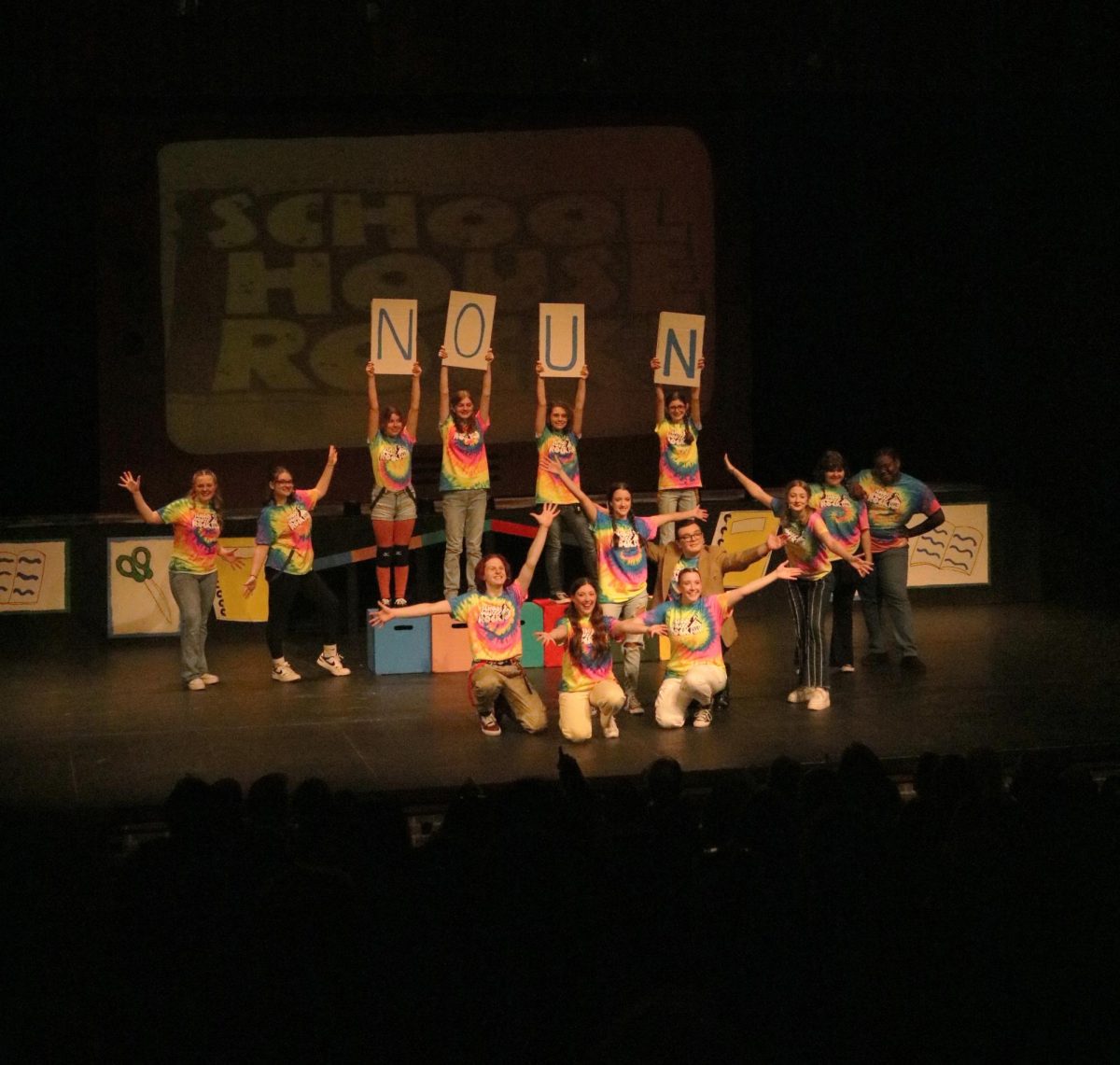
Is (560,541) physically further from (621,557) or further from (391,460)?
(621,557)

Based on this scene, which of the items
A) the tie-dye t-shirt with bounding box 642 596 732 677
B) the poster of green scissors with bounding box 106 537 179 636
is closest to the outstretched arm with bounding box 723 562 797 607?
the tie-dye t-shirt with bounding box 642 596 732 677

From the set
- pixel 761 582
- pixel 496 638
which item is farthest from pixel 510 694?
pixel 761 582

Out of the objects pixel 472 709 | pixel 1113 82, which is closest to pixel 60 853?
pixel 472 709

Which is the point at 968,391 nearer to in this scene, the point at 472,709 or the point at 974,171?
the point at 974,171

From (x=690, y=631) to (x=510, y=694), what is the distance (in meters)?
1.11

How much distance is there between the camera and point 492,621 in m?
Result: 9.30

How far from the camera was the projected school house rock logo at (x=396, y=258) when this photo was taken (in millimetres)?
13414

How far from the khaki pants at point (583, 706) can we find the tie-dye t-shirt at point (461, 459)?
3346 mm

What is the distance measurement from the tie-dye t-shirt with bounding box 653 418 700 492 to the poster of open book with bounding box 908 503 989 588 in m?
2.15

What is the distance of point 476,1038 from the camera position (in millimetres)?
3268

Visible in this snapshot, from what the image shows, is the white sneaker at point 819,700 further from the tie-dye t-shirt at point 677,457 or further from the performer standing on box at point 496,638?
the tie-dye t-shirt at point 677,457

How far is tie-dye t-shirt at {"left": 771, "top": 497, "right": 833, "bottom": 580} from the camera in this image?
384 inches

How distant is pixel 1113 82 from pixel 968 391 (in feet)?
16.6

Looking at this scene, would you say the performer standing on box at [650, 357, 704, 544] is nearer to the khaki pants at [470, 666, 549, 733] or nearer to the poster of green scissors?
the khaki pants at [470, 666, 549, 733]
